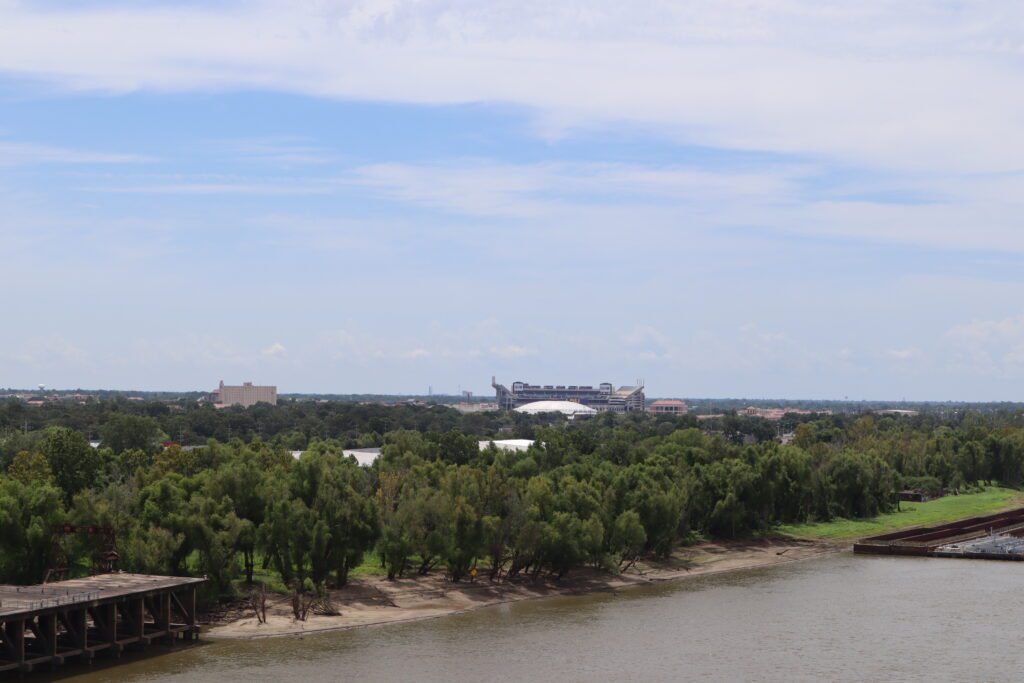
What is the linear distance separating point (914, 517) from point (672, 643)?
67.7m

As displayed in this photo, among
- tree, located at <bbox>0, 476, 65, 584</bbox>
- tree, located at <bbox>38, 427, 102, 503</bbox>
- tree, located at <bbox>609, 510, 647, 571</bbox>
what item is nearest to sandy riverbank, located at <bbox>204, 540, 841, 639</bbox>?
tree, located at <bbox>609, 510, 647, 571</bbox>

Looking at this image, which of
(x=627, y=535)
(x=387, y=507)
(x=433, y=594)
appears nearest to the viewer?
(x=433, y=594)

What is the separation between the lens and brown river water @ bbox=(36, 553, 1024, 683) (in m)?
54.4

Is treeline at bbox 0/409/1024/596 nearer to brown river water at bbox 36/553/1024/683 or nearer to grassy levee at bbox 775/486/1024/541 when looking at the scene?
grassy levee at bbox 775/486/1024/541

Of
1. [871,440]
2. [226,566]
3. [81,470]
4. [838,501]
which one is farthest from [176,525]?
[871,440]

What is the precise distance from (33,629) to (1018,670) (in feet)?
148

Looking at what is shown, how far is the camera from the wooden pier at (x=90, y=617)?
52.0 meters

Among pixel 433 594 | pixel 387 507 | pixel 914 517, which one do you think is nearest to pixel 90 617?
pixel 387 507

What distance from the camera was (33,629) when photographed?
53938 millimetres

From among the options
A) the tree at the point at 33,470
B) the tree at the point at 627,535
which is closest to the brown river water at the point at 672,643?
the tree at the point at 627,535

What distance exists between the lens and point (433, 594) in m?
72.8

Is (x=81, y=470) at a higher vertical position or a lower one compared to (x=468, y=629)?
higher

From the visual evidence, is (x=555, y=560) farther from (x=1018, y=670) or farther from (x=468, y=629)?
(x=1018, y=670)

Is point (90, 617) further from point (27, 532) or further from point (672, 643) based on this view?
point (672, 643)
